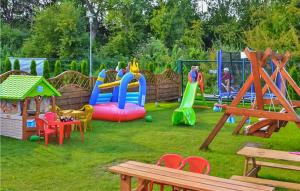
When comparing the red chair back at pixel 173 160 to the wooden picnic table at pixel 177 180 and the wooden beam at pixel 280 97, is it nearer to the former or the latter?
the wooden picnic table at pixel 177 180

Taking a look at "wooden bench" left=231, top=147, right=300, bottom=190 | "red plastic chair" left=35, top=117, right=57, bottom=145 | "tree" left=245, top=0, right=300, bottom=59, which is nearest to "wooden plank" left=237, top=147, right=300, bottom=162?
"wooden bench" left=231, top=147, right=300, bottom=190

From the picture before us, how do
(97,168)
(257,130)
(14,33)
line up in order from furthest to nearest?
(14,33)
(257,130)
(97,168)

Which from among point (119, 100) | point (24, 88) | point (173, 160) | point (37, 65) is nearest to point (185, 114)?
point (119, 100)

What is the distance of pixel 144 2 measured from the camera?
36031mm

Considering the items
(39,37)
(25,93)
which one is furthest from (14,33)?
(25,93)

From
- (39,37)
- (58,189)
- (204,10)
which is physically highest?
(204,10)

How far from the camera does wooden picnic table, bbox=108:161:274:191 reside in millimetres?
3812

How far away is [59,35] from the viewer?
31672 mm

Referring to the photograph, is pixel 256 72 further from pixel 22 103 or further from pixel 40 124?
pixel 22 103

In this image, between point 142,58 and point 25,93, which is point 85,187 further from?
point 142,58

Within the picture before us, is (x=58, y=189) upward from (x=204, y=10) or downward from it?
downward

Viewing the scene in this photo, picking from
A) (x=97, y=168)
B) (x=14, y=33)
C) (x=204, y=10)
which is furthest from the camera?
(x=204, y=10)

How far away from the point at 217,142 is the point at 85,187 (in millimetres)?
4273

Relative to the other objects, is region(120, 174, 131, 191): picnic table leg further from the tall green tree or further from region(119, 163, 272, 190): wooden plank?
the tall green tree
